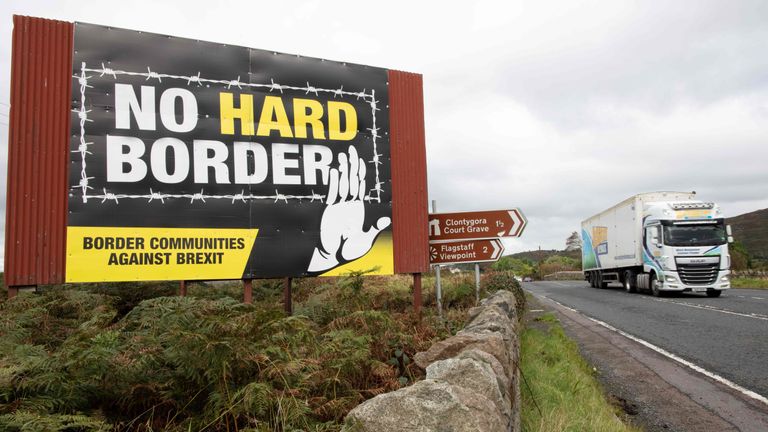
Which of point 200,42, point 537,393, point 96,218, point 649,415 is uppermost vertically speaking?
point 200,42

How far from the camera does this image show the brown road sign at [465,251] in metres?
9.01

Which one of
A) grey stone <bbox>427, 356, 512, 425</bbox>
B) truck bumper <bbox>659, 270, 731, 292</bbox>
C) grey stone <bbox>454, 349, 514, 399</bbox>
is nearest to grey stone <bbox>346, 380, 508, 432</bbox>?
grey stone <bbox>427, 356, 512, 425</bbox>

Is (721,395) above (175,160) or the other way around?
the other way around

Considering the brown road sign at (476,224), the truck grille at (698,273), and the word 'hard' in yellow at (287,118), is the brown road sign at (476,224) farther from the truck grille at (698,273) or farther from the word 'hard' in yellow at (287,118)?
the truck grille at (698,273)

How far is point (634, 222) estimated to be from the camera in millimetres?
A: 23016

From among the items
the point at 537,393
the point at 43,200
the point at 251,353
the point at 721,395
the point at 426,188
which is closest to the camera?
the point at 251,353

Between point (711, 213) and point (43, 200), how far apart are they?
885 inches

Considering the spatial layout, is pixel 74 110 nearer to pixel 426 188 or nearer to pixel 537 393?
pixel 426 188

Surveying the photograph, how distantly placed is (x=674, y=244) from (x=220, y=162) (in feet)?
63.1

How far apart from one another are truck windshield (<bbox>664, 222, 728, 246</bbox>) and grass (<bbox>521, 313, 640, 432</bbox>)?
15171mm

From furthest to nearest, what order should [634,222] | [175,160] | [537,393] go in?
[634,222] → [175,160] → [537,393]

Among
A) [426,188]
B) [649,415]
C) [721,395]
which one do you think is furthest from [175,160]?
[721,395]

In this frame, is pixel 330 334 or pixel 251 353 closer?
pixel 251 353

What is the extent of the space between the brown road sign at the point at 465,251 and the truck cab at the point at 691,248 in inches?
571
